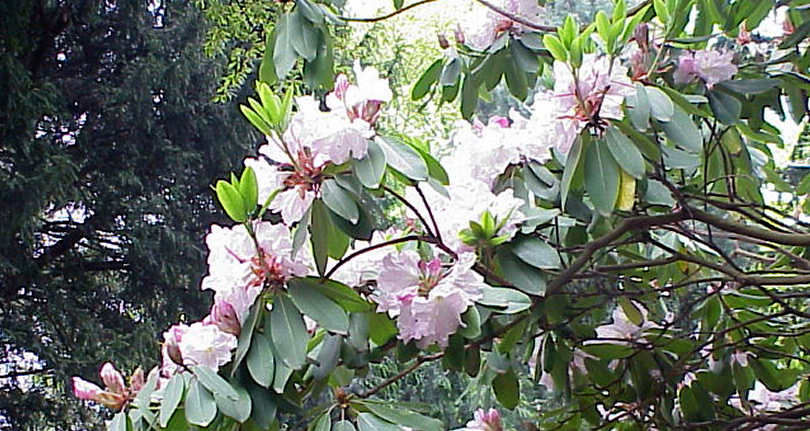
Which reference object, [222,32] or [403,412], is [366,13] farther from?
[403,412]

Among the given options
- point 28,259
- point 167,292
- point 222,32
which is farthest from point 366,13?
point 28,259

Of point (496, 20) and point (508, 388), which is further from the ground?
point (496, 20)

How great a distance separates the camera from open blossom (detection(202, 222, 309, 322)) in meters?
0.64

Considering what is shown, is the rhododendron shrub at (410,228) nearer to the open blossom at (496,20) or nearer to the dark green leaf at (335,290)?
the dark green leaf at (335,290)

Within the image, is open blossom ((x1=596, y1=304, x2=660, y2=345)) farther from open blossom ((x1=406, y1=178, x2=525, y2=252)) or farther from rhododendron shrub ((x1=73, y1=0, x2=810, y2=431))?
open blossom ((x1=406, y1=178, x2=525, y2=252))

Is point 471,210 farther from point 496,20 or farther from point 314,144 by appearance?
point 496,20

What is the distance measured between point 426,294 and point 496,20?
18.3 inches

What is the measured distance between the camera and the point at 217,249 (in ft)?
2.14

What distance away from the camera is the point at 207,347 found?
643 mm

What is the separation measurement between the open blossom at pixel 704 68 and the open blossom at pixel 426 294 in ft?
1.29

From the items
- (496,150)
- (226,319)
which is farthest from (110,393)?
(496,150)

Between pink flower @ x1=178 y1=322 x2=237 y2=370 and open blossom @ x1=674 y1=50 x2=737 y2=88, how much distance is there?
0.53 meters

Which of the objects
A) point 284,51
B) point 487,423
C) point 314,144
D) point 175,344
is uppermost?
point 284,51

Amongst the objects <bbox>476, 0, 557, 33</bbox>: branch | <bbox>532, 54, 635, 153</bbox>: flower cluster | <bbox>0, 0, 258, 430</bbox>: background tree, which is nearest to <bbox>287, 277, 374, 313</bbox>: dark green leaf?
<bbox>532, 54, 635, 153</bbox>: flower cluster
